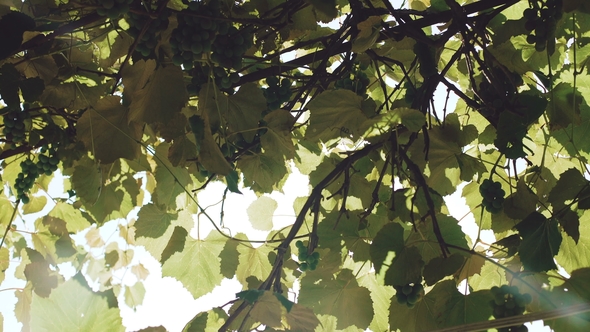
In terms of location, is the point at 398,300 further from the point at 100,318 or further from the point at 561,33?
the point at 561,33

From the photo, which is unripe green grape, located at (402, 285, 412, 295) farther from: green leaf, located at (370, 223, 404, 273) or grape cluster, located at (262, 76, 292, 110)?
grape cluster, located at (262, 76, 292, 110)

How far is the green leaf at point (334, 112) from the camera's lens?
1.33 meters

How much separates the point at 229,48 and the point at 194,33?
0.11 meters

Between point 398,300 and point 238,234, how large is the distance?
0.74m

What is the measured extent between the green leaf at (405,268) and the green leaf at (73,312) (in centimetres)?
73

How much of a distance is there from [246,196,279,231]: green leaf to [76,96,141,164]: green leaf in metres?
0.75

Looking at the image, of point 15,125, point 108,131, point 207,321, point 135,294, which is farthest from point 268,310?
point 135,294

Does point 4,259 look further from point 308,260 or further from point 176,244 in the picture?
point 308,260

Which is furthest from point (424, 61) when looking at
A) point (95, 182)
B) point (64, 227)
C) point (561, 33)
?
point (64, 227)

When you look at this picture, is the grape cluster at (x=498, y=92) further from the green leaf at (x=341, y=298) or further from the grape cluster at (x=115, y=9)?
the grape cluster at (x=115, y=9)

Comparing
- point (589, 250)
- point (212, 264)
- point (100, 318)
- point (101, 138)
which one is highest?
point (101, 138)

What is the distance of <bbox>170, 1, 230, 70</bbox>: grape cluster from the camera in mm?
1152

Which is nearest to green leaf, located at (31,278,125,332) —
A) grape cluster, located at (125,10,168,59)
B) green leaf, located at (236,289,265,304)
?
green leaf, located at (236,289,265,304)

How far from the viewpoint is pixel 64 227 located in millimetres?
2268
